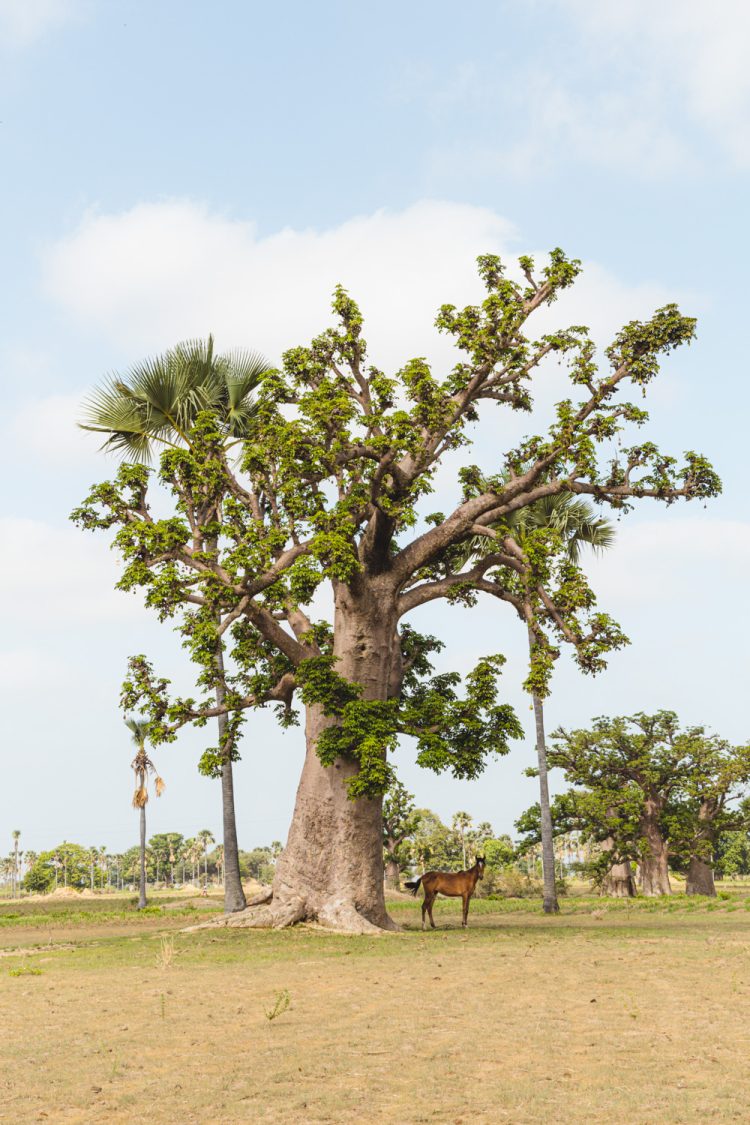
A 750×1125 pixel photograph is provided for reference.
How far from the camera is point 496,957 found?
15.8 metres

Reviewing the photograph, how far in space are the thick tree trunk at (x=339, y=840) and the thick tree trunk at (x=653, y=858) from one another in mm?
23306

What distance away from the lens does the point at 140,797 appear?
60.8 m

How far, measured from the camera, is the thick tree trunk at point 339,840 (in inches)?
880

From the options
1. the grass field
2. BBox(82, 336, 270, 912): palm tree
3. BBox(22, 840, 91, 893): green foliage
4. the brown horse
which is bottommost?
BBox(22, 840, 91, 893): green foliage

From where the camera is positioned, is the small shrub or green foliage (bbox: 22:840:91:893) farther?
green foliage (bbox: 22:840:91:893)

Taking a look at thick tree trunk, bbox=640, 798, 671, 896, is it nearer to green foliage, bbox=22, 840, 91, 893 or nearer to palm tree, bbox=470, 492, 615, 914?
palm tree, bbox=470, 492, 615, 914

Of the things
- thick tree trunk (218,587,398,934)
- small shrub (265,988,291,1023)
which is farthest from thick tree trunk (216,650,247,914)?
small shrub (265,988,291,1023)

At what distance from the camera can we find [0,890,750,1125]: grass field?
6.92 meters

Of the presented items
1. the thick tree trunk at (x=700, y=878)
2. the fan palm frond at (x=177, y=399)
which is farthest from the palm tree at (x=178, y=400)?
the thick tree trunk at (x=700, y=878)

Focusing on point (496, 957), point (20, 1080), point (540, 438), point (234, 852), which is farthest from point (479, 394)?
point (20, 1080)

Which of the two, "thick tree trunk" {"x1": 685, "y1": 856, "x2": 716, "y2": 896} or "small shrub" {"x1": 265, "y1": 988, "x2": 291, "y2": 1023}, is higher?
"small shrub" {"x1": 265, "y1": 988, "x2": 291, "y2": 1023}

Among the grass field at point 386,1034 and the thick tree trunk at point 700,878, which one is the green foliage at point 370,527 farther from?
the thick tree trunk at point 700,878

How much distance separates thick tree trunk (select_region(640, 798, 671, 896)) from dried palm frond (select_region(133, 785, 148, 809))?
1168 inches

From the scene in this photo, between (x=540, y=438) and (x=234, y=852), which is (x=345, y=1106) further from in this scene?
(x=234, y=852)
